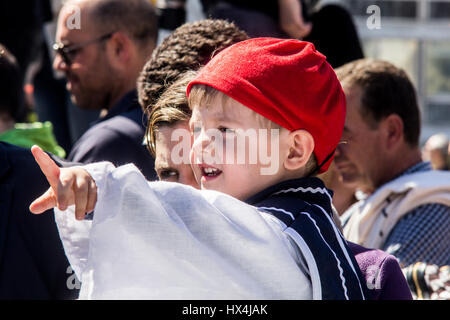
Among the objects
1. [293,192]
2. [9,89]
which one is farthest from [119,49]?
[293,192]

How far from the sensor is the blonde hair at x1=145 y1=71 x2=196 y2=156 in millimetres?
1914

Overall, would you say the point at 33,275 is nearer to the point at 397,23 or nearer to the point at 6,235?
the point at 6,235

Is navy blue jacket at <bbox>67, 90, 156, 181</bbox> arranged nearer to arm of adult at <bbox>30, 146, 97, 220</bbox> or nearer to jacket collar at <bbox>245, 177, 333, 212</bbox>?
jacket collar at <bbox>245, 177, 333, 212</bbox>

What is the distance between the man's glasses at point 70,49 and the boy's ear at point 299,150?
2.00 meters

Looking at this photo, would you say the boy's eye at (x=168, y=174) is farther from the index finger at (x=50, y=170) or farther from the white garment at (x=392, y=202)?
the white garment at (x=392, y=202)

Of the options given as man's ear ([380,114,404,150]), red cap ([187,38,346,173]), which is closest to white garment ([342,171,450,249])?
man's ear ([380,114,404,150])

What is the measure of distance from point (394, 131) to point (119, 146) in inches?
45.1

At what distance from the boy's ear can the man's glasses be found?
200 centimetres

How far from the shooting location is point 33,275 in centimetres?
204

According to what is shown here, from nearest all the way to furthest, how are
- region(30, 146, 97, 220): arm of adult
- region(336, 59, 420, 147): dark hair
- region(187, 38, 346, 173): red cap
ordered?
region(30, 146, 97, 220): arm of adult < region(187, 38, 346, 173): red cap < region(336, 59, 420, 147): dark hair

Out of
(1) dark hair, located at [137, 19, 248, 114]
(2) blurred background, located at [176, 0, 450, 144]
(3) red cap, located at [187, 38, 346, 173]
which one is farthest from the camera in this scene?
(2) blurred background, located at [176, 0, 450, 144]

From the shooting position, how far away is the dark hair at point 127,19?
3404 mm
